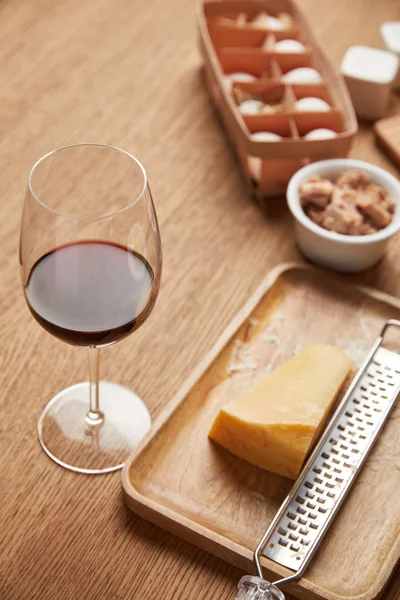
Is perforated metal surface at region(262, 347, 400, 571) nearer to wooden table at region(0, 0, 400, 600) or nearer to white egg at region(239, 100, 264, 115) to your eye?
wooden table at region(0, 0, 400, 600)

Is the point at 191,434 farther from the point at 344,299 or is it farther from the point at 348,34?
the point at 348,34

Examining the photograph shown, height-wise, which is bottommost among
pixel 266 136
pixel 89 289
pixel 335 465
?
pixel 335 465

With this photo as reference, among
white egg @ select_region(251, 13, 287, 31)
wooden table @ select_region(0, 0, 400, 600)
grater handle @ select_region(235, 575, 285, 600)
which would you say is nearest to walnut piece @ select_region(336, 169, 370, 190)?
wooden table @ select_region(0, 0, 400, 600)

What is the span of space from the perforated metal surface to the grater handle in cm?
5

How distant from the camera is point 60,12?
5.12 ft

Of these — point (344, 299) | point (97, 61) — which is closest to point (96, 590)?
point (344, 299)

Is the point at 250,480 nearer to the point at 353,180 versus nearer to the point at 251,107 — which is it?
the point at 353,180

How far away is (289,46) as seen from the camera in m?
1.39

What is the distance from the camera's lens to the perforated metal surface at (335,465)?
2.69 ft

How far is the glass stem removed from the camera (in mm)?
880

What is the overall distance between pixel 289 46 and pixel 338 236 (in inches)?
17.8

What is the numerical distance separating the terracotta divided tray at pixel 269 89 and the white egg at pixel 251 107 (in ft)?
0.03

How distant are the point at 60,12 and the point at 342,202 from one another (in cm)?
76

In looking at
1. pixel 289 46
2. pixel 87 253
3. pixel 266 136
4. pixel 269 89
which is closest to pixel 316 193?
pixel 266 136
